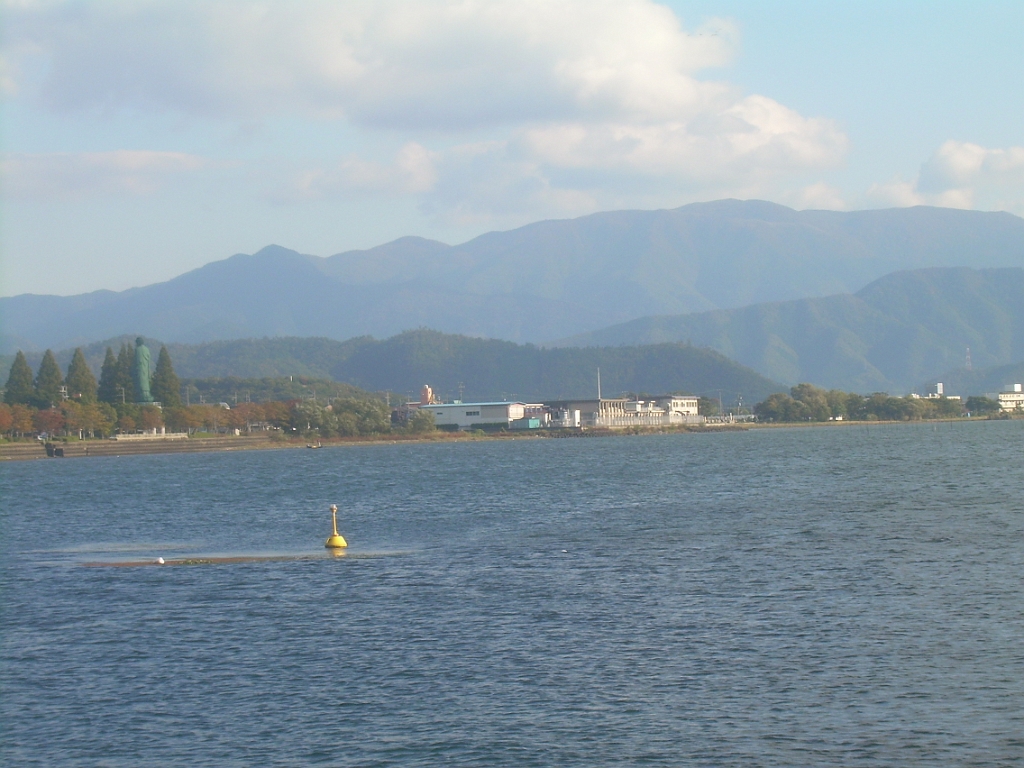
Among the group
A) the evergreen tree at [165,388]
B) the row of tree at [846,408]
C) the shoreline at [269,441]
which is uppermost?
the evergreen tree at [165,388]

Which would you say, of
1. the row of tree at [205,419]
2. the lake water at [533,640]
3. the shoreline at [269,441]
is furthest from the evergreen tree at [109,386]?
the lake water at [533,640]

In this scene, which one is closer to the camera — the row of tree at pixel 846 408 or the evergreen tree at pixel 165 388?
the evergreen tree at pixel 165 388

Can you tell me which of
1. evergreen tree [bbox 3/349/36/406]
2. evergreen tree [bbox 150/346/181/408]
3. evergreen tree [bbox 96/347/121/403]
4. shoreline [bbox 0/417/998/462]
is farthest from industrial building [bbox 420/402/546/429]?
evergreen tree [bbox 3/349/36/406]

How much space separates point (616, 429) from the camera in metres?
170

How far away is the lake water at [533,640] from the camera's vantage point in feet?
50.8

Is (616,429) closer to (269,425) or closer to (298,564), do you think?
(269,425)

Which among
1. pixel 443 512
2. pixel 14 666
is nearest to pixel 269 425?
pixel 443 512

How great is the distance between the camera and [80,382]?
136500 mm

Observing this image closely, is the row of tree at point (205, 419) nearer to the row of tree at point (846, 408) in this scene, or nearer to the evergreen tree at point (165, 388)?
the evergreen tree at point (165, 388)

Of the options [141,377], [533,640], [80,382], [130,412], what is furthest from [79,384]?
[533,640]

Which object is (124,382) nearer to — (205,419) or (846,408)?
(205,419)

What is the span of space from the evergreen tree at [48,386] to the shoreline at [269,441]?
901 cm

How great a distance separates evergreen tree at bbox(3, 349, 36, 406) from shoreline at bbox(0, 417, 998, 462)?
11.7m

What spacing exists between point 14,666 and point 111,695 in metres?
3.14
